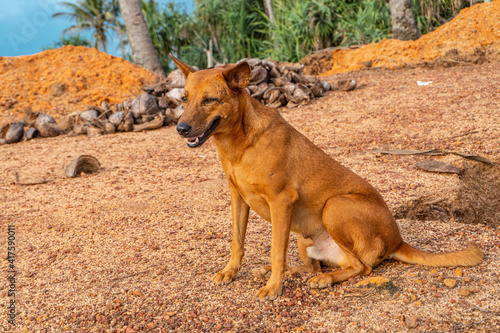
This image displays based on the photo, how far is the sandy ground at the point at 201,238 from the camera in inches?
109

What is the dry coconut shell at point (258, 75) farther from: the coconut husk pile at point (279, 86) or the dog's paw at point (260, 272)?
the dog's paw at point (260, 272)

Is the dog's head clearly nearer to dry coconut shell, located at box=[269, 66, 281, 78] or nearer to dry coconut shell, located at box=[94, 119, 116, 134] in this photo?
dry coconut shell, located at box=[94, 119, 116, 134]

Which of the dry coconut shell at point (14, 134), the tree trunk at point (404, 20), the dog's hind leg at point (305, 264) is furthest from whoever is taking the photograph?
the tree trunk at point (404, 20)

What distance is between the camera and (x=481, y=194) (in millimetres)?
5086

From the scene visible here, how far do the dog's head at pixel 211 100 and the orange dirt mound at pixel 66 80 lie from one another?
8.81 metres

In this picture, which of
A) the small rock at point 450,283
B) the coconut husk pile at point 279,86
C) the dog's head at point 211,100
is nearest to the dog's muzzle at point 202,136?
the dog's head at point 211,100

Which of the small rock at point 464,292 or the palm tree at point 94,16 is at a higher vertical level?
the palm tree at point 94,16

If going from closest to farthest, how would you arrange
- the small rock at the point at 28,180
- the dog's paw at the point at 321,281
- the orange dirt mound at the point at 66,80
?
the dog's paw at the point at 321,281 → the small rock at the point at 28,180 → the orange dirt mound at the point at 66,80

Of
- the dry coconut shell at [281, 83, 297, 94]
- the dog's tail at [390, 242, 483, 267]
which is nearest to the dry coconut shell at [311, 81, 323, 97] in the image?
the dry coconut shell at [281, 83, 297, 94]

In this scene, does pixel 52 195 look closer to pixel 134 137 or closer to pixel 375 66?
pixel 134 137

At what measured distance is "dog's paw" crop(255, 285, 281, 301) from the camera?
2.99 meters

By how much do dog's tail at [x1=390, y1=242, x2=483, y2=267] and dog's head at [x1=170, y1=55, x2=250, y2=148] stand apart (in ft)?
5.53

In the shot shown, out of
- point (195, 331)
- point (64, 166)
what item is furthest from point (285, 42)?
point (195, 331)

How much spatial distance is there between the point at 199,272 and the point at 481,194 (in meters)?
3.63
